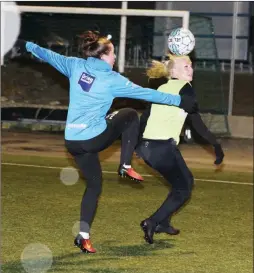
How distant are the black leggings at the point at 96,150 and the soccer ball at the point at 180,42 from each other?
3.25 ft

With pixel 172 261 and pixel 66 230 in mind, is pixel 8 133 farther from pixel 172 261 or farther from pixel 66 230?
pixel 172 261

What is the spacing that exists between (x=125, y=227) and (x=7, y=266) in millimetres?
2376

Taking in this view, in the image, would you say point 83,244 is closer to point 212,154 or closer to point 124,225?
point 124,225

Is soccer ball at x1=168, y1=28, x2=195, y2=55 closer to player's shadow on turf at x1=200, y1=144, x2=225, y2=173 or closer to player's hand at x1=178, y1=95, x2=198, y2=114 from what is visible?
player's hand at x1=178, y1=95, x2=198, y2=114

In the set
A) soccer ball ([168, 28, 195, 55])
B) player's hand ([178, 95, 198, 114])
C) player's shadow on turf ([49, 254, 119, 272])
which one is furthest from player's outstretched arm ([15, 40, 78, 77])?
player's shadow on turf ([49, 254, 119, 272])

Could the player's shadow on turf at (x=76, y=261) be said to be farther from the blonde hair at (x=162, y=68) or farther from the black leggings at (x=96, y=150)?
the blonde hair at (x=162, y=68)

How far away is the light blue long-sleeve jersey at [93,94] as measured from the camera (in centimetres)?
761

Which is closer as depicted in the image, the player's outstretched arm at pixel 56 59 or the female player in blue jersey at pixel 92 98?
the female player in blue jersey at pixel 92 98

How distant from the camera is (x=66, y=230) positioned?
9188 mm

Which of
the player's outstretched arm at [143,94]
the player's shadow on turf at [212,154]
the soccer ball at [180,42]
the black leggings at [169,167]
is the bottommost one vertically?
the player's shadow on turf at [212,154]

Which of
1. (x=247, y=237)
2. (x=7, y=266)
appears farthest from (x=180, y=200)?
(x=7, y=266)

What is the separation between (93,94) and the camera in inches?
301

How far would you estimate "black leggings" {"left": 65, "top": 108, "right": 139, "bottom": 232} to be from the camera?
25.4 ft

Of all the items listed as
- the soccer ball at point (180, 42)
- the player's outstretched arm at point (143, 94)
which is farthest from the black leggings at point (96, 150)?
the soccer ball at point (180, 42)
